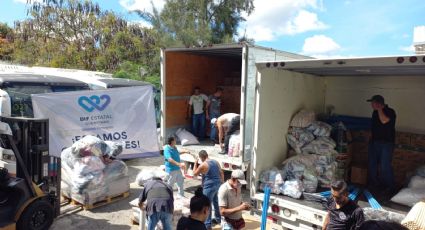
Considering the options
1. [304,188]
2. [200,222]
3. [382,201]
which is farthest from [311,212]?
[200,222]

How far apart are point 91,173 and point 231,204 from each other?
2.65m

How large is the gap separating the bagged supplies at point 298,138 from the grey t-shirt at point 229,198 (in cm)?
163

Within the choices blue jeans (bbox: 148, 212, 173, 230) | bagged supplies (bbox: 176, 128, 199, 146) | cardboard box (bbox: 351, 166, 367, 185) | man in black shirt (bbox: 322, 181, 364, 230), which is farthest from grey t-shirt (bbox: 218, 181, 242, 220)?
bagged supplies (bbox: 176, 128, 199, 146)

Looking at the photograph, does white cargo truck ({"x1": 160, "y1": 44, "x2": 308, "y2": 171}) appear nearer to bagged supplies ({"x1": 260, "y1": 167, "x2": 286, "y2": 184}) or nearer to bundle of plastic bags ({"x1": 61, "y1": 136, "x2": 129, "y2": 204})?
bagged supplies ({"x1": 260, "y1": 167, "x2": 286, "y2": 184})

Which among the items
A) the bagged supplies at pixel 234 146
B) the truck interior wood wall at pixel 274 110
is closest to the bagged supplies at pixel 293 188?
the truck interior wood wall at pixel 274 110

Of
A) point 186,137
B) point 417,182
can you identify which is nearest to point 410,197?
point 417,182

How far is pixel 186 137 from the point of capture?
6.96 m

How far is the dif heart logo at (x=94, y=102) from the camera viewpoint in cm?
761

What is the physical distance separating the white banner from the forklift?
77.3 inches

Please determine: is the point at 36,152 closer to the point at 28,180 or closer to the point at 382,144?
the point at 28,180

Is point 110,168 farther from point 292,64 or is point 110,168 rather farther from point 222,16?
point 222,16

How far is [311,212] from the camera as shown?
4.07 meters

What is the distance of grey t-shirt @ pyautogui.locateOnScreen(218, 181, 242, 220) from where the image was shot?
405cm

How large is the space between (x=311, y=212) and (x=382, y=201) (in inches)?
46.5
